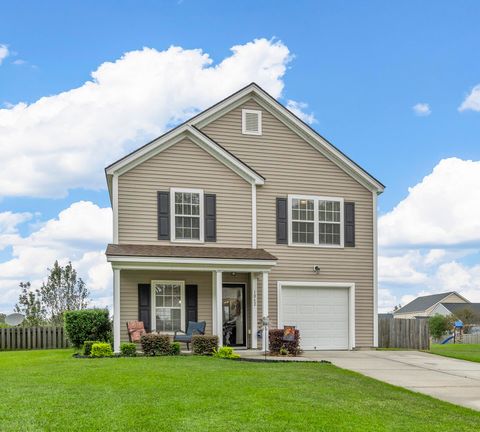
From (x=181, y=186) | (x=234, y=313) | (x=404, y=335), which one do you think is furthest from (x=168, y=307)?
(x=404, y=335)

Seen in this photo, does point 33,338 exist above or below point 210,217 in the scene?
below

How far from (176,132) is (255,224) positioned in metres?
3.94

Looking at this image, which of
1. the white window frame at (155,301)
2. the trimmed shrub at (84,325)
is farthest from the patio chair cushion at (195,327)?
the trimmed shrub at (84,325)

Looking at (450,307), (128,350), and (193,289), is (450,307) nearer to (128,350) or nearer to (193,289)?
(193,289)

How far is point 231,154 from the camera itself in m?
19.8

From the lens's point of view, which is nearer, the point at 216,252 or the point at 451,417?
the point at 451,417

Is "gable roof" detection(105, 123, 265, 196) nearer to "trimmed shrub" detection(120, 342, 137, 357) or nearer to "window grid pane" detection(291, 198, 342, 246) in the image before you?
"window grid pane" detection(291, 198, 342, 246)

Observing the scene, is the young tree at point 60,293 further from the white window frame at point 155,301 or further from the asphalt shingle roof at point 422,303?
the asphalt shingle roof at point 422,303

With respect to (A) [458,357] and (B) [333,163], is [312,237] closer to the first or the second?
(B) [333,163]

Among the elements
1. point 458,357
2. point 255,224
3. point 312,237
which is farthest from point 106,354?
point 458,357

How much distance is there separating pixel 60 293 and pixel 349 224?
15.7m

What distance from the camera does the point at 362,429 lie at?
7.73 metres

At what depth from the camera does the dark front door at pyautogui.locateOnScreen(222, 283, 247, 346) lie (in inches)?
775

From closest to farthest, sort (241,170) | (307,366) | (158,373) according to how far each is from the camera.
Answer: (158,373) < (307,366) < (241,170)
